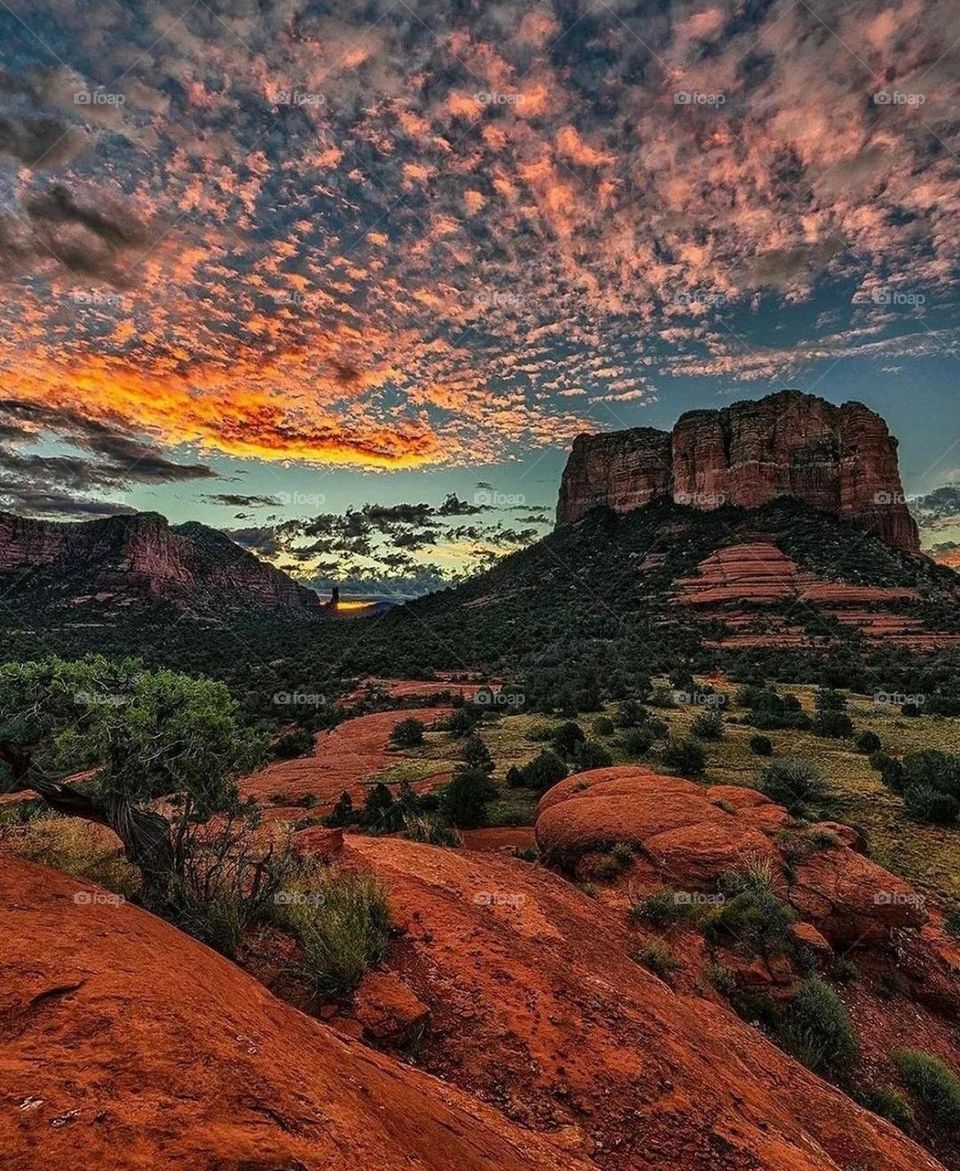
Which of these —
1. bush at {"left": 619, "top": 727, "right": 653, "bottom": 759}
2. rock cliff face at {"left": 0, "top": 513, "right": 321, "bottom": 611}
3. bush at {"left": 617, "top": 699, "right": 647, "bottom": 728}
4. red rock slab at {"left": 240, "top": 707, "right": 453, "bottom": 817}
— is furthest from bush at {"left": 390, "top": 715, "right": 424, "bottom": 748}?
rock cliff face at {"left": 0, "top": 513, "right": 321, "bottom": 611}

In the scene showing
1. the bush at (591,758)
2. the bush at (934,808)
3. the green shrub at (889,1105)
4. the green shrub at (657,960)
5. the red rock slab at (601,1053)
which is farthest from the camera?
the bush at (591,758)

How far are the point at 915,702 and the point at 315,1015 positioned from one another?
31394mm

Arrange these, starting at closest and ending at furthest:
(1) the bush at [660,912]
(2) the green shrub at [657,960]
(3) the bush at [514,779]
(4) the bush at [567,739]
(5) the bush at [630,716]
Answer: (2) the green shrub at [657,960] < (1) the bush at [660,912] < (3) the bush at [514,779] < (4) the bush at [567,739] < (5) the bush at [630,716]

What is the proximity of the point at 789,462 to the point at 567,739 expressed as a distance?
7010 cm

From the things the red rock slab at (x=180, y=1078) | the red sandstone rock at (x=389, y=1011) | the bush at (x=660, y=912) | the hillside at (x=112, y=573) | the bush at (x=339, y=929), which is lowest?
the bush at (x=660, y=912)

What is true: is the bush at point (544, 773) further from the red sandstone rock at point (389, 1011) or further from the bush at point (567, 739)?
the red sandstone rock at point (389, 1011)

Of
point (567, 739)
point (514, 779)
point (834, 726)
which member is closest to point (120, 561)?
point (567, 739)

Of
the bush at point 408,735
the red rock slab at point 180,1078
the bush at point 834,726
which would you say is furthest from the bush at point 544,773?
the red rock slab at point 180,1078

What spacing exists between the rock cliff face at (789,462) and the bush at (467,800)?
70.0 metres

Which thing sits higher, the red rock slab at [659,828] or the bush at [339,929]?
the bush at [339,929]

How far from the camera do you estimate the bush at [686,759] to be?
17.2 meters

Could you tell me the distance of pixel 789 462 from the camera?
75000 millimetres

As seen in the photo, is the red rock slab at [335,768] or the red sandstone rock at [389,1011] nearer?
the red sandstone rock at [389,1011]

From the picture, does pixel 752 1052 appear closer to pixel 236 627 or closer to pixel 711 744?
pixel 711 744
